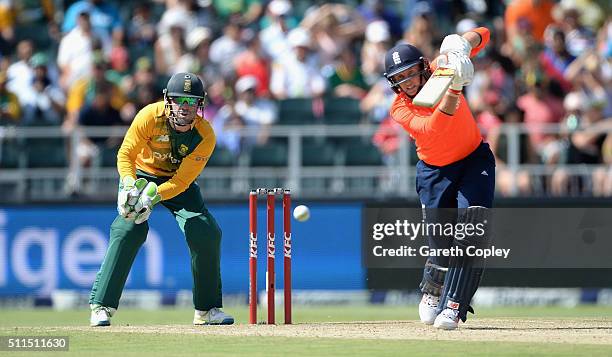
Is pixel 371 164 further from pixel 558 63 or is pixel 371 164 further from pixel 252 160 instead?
pixel 558 63

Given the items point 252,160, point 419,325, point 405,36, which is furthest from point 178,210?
point 405,36

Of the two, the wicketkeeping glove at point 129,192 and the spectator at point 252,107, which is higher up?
the spectator at point 252,107

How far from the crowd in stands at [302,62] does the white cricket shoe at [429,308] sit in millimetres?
5296

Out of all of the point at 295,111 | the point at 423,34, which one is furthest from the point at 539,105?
the point at 295,111

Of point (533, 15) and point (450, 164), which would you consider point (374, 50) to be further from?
point (450, 164)

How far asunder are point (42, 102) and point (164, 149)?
7.18m

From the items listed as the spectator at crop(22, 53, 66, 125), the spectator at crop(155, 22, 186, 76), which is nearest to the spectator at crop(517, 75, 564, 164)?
the spectator at crop(155, 22, 186, 76)

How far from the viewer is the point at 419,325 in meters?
11.5

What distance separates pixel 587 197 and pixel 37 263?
687 centimetres

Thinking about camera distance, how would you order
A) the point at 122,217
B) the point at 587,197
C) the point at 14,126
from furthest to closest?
the point at 14,126 → the point at 587,197 → the point at 122,217

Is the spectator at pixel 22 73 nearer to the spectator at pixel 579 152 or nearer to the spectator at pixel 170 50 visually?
the spectator at pixel 170 50

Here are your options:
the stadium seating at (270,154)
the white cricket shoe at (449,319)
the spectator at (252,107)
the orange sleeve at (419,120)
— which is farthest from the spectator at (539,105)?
the white cricket shoe at (449,319)

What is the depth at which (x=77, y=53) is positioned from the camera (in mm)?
18859

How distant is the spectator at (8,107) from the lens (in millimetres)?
17797
